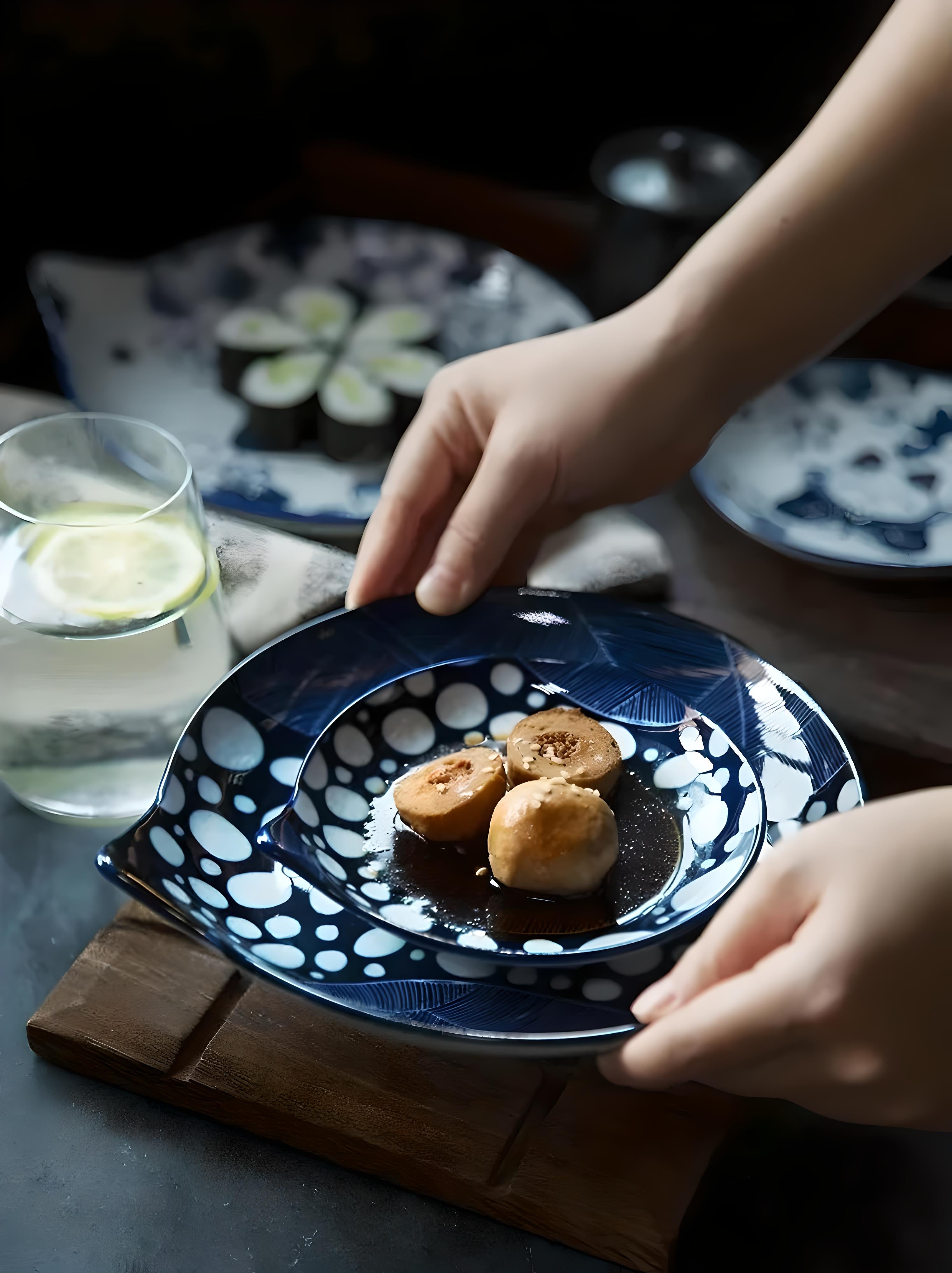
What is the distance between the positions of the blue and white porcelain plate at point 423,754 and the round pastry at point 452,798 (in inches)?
1.6

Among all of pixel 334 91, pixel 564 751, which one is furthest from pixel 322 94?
pixel 564 751

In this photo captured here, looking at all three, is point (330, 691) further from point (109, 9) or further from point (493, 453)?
point (109, 9)

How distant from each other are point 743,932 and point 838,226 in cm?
56

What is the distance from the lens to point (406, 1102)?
0.67 meters

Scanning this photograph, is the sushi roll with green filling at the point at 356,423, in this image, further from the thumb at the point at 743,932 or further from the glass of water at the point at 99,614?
the thumb at the point at 743,932

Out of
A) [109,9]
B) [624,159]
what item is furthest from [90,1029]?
[109,9]

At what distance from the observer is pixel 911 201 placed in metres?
0.89

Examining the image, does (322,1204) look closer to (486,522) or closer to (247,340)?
(486,522)

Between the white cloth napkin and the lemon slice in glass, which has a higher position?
the lemon slice in glass

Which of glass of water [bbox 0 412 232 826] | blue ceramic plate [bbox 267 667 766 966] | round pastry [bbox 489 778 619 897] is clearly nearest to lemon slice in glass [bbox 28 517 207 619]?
glass of water [bbox 0 412 232 826]

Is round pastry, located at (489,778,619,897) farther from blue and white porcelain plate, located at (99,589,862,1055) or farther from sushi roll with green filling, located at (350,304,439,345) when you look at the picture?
sushi roll with green filling, located at (350,304,439,345)

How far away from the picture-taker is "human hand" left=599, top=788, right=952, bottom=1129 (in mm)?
568

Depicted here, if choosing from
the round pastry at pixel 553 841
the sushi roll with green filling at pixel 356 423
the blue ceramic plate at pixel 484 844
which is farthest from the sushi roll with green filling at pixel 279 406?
the round pastry at pixel 553 841

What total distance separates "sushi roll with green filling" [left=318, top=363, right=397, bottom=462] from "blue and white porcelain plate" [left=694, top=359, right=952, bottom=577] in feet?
0.97
